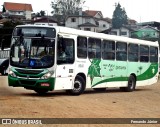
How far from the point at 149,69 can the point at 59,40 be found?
919cm

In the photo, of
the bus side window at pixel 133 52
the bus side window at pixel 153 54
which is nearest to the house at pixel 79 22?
the bus side window at pixel 153 54

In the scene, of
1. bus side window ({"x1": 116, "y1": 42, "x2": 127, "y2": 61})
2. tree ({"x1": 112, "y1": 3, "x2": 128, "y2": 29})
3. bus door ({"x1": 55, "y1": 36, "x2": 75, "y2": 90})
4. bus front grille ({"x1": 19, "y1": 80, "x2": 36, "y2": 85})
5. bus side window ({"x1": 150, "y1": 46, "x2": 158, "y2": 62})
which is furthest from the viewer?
tree ({"x1": 112, "y1": 3, "x2": 128, "y2": 29})

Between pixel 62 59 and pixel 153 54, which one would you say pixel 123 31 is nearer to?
pixel 153 54

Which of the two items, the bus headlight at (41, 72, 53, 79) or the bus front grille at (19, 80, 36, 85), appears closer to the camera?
the bus headlight at (41, 72, 53, 79)

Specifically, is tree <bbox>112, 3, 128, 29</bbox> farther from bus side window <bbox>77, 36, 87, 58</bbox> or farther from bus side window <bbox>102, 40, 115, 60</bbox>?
bus side window <bbox>77, 36, 87, 58</bbox>

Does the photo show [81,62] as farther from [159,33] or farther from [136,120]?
[159,33]

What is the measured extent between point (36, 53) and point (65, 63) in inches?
50.3

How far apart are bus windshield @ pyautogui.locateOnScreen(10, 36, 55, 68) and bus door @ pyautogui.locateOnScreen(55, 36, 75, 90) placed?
1.15 feet

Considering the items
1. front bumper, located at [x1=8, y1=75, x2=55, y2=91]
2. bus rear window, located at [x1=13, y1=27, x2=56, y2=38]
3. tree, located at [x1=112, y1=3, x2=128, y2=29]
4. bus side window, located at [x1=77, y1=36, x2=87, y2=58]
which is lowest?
front bumper, located at [x1=8, y1=75, x2=55, y2=91]

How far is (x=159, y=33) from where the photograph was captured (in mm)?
87125

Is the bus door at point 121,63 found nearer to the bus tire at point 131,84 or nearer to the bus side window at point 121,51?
the bus side window at point 121,51

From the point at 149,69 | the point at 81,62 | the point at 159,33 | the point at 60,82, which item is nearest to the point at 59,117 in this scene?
the point at 60,82

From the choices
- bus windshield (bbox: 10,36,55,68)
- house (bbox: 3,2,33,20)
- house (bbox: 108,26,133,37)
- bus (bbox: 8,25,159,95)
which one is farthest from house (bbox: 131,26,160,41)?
Answer: bus windshield (bbox: 10,36,55,68)

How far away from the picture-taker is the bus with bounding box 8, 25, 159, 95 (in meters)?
16.8
